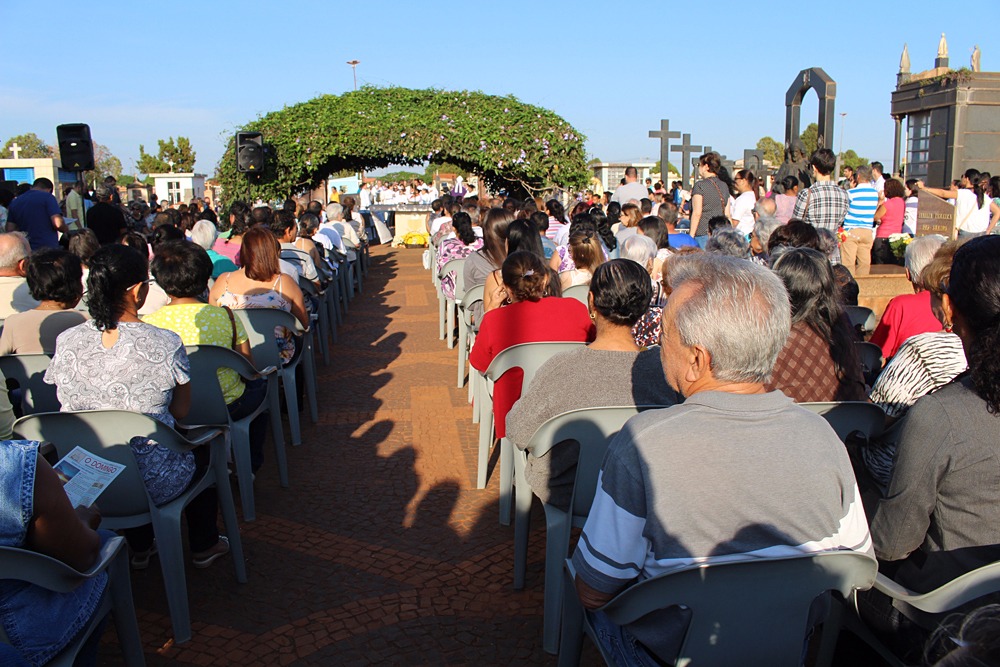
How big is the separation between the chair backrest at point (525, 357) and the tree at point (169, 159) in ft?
184

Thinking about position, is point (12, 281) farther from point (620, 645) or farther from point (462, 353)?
point (620, 645)

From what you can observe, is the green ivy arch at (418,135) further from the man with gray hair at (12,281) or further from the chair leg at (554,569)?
the chair leg at (554,569)

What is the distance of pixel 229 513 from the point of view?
139 inches

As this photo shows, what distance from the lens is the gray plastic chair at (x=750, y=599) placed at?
5.72 ft

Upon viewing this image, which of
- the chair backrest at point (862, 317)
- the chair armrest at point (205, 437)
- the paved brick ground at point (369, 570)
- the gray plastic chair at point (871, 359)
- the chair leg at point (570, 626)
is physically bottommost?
the paved brick ground at point (369, 570)

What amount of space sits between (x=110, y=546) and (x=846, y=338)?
9.07ft

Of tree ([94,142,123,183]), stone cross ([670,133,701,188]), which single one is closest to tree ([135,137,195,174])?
tree ([94,142,123,183])

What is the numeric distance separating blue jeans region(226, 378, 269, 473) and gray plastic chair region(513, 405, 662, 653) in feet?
6.68

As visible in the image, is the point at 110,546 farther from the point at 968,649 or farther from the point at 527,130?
the point at 527,130

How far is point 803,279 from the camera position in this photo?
3.16 m

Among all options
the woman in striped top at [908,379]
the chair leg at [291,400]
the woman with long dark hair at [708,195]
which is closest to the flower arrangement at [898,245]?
the woman with long dark hair at [708,195]

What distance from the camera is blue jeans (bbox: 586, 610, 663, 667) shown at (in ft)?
6.63

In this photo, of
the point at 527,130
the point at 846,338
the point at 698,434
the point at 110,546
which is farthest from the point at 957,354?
the point at 527,130

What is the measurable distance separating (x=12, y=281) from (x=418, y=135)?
556 inches
